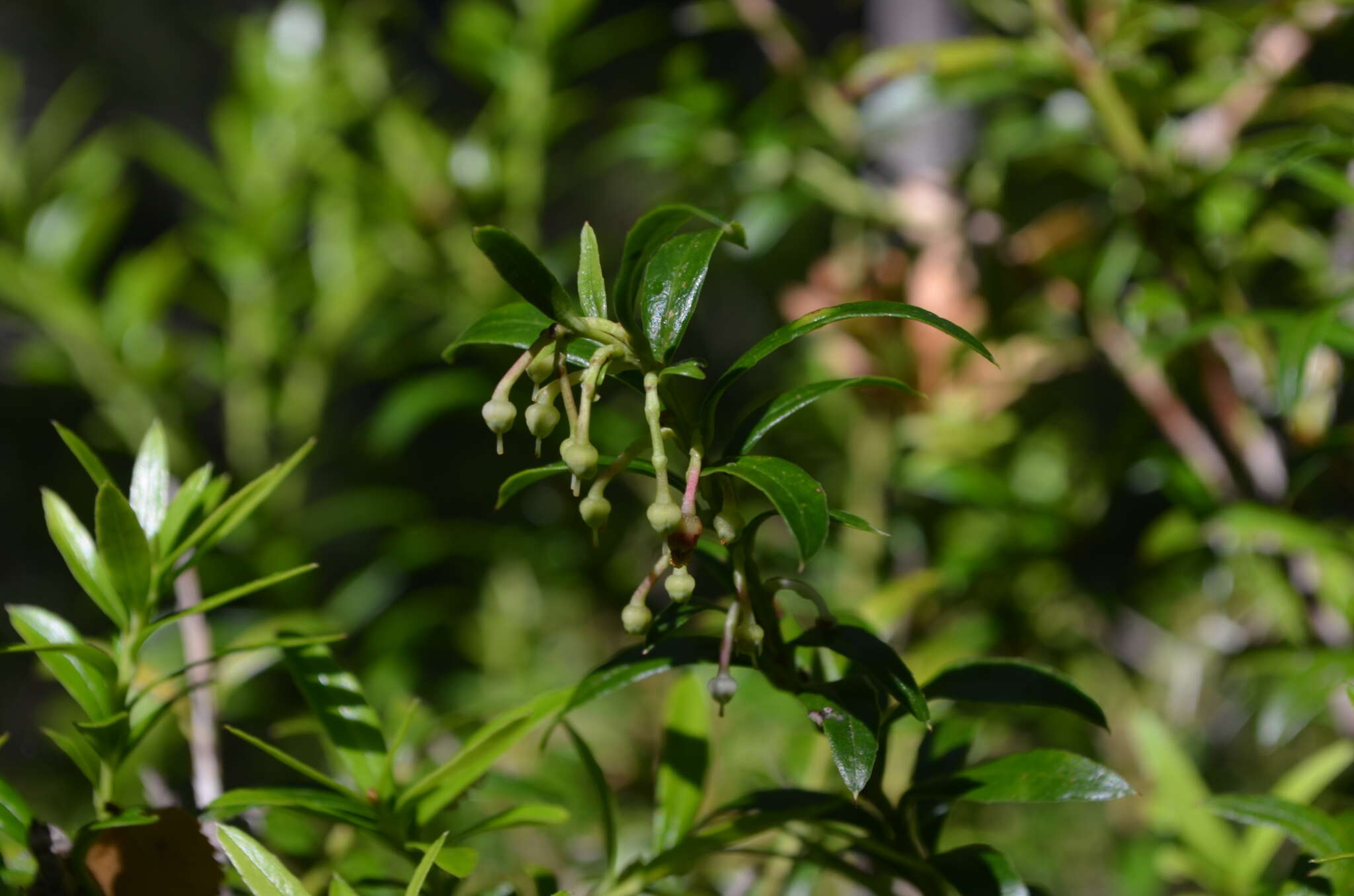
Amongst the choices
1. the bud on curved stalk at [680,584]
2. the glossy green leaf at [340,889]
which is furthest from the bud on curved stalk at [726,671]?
the glossy green leaf at [340,889]

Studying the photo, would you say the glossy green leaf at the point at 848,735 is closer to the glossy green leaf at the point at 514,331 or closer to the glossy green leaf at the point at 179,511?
the glossy green leaf at the point at 514,331

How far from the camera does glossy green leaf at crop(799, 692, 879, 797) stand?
0.89ft

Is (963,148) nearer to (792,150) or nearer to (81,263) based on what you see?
(792,150)

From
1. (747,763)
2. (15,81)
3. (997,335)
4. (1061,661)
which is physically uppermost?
(15,81)

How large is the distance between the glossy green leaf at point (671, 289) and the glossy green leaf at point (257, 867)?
19 centimetres

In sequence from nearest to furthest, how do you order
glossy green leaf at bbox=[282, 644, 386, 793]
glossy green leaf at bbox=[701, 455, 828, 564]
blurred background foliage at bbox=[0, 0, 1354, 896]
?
glossy green leaf at bbox=[701, 455, 828, 564] < glossy green leaf at bbox=[282, 644, 386, 793] < blurred background foliage at bbox=[0, 0, 1354, 896]

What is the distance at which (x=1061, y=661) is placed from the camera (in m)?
0.72

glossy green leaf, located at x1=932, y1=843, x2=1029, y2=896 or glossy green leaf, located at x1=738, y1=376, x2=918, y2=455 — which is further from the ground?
glossy green leaf, located at x1=738, y1=376, x2=918, y2=455

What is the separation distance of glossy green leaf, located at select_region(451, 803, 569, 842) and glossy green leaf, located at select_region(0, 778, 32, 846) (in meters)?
0.14

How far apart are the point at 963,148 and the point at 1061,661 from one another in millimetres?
437

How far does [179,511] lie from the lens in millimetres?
357

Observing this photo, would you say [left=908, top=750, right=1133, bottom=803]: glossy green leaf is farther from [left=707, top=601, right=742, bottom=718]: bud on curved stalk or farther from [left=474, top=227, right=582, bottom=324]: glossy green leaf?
[left=474, top=227, right=582, bottom=324]: glossy green leaf

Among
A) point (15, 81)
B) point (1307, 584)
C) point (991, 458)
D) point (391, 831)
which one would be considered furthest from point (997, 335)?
point (15, 81)

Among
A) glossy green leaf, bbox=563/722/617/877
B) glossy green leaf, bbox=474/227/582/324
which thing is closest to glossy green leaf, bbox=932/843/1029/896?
glossy green leaf, bbox=563/722/617/877
